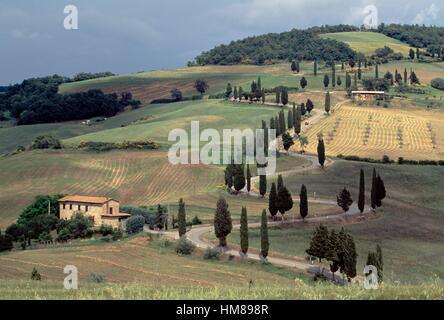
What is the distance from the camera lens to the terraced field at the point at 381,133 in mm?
111438

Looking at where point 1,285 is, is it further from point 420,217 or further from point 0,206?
point 0,206

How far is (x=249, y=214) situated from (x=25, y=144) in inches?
3283

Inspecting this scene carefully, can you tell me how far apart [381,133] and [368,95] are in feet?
118

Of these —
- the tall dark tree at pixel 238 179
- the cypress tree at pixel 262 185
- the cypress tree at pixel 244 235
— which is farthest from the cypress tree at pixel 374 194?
the cypress tree at pixel 244 235

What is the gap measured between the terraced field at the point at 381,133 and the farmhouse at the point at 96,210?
140ft

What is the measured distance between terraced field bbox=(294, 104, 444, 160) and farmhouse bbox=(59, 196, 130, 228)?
4279cm

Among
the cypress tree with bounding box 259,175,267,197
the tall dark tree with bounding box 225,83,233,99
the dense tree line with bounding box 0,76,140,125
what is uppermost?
the tall dark tree with bounding box 225,83,233,99

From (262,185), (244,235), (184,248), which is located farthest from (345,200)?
(184,248)

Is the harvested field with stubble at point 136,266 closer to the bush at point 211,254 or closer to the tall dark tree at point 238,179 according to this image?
the bush at point 211,254

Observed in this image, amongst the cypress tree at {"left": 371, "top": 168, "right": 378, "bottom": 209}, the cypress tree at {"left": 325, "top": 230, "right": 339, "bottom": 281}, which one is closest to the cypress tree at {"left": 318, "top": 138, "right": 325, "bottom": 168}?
the cypress tree at {"left": 371, "top": 168, "right": 378, "bottom": 209}

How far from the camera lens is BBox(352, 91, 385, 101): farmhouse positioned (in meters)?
158

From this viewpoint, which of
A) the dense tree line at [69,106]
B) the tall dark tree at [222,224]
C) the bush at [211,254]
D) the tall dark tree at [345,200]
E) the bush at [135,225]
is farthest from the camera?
the dense tree line at [69,106]

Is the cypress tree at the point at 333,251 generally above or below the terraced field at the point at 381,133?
below

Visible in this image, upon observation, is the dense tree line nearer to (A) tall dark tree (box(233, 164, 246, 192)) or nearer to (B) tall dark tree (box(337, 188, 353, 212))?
(A) tall dark tree (box(233, 164, 246, 192))
